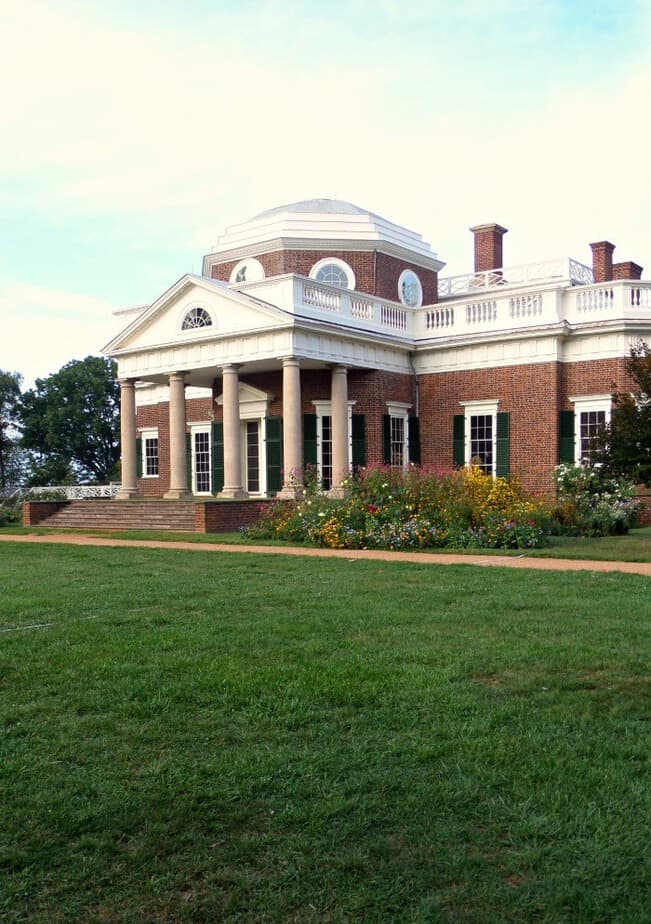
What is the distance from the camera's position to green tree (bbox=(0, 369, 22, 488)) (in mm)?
54281

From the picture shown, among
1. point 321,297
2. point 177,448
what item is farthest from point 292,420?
point 177,448

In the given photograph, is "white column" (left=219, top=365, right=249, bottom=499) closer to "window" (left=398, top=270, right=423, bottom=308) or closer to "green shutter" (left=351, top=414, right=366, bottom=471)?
"green shutter" (left=351, top=414, right=366, bottom=471)

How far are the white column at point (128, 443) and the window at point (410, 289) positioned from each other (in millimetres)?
9667

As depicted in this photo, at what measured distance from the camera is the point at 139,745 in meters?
4.19

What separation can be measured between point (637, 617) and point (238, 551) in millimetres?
8209

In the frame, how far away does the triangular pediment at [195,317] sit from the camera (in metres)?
22.3

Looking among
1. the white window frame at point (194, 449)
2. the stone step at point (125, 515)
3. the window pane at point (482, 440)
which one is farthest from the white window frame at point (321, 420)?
the white window frame at point (194, 449)

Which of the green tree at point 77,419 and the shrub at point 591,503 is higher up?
the green tree at point 77,419

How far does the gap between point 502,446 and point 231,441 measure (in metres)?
7.56

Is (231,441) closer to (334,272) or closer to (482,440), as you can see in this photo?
(482,440)

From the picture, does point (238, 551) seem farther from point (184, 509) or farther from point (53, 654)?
point (53, 654)

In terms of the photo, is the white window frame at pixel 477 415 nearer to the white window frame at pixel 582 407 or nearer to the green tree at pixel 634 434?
the white window frame at pixel 582 407

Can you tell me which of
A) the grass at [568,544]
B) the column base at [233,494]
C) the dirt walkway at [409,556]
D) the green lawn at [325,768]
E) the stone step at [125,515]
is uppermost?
→ the column base at [233,494]

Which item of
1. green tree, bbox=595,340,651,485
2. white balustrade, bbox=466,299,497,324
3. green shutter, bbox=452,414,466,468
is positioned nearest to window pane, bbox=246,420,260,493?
green shutter, bbox=452,414,466,468
